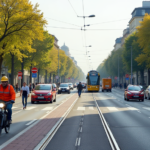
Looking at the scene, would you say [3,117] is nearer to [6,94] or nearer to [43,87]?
[6,94]

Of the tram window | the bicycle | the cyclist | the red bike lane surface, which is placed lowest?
the red bike lane surface

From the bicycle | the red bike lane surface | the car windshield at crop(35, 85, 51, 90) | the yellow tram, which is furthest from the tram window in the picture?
the bicycle

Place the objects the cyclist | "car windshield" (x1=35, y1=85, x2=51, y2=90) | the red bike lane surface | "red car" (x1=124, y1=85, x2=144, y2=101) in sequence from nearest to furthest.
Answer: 1. the red bike lane surface
2. the cyclist
3. "car windshield" (x1=35, y1=85, x2=51, y2=90)
4. "red car" (x1=124, y1=85, x2=144, y2=101)

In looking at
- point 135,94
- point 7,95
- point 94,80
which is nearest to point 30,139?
point 7,95

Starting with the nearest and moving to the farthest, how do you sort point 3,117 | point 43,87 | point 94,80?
point 3,117
point 43,87
point 94,80

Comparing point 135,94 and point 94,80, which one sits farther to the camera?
point 94,80

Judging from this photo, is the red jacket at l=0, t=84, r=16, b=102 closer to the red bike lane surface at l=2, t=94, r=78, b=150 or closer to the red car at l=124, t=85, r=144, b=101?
the red bike lane surface at l=2, t=94, r=78, b=150

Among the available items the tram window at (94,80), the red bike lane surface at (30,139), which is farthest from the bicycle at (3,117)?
the tram window at (94,80)

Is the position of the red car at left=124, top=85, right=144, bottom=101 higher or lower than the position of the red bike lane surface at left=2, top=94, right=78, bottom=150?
higher

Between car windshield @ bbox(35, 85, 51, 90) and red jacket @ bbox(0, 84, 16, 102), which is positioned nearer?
red jacket @ bbox(0, 84, 16, 102)

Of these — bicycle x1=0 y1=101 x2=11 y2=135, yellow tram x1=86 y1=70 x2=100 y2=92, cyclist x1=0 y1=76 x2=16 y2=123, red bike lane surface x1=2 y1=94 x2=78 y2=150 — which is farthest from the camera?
yellow tram x1=86 y1=70 x2=100 y2=92

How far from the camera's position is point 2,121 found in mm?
9938

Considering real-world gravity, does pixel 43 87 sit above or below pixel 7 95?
above

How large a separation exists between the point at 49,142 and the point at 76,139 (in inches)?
34.7
